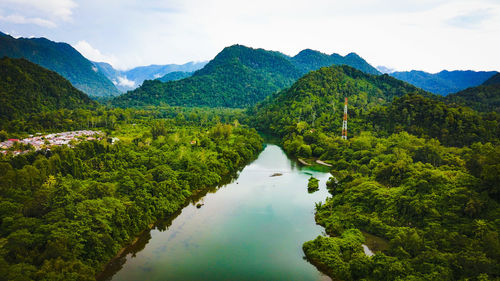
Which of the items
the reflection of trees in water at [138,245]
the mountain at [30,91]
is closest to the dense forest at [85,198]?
the reflection of trees in water at [138,245]

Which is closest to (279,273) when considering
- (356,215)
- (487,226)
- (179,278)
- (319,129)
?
(179,278)

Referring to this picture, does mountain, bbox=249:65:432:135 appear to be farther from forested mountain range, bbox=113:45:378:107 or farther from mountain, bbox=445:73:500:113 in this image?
forested mountain range, bbox=113:45:378:107

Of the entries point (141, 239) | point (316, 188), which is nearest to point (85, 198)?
point (141, 239)

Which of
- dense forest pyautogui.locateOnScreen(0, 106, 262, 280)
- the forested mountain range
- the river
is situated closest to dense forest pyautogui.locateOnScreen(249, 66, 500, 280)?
the river

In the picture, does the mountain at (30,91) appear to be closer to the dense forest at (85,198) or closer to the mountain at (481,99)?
the dense forest at (85,198)

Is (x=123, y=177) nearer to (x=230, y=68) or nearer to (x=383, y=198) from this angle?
(x=383, y=198)

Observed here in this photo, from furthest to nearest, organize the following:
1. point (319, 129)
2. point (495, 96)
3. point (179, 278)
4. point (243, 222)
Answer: point (495, 96), point (319, 129), point (243, 222), point (179, 278)
